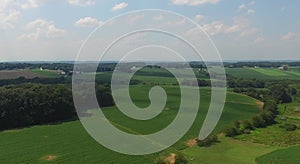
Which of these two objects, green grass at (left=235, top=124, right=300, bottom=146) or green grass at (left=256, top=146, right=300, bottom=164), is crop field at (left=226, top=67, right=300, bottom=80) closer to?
green grass at (left=235, top=124, right=300, bottom=146)

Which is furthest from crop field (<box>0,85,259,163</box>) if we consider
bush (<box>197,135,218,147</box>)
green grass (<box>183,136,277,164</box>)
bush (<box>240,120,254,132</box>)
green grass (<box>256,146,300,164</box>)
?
green grass (<box>256,146,300,164</box>)

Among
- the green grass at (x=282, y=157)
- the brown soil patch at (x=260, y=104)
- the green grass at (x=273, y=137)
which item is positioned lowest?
the green grass at (x=273, y=137)

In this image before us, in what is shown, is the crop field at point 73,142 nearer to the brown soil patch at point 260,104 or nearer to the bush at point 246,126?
the bush at point 246,126

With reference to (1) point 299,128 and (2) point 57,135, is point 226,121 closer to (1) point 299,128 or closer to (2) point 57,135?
(1) point 299,128

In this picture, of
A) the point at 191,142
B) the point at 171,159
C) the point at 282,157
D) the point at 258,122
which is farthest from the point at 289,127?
the point at 171,159

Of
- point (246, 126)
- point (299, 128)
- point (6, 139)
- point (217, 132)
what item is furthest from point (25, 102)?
point (299, 128)

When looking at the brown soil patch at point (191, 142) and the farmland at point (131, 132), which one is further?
the brown soil patch at point (191, 142)

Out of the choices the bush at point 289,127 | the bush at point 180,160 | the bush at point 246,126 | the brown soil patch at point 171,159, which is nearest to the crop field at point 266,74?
the bush at point 289,127
